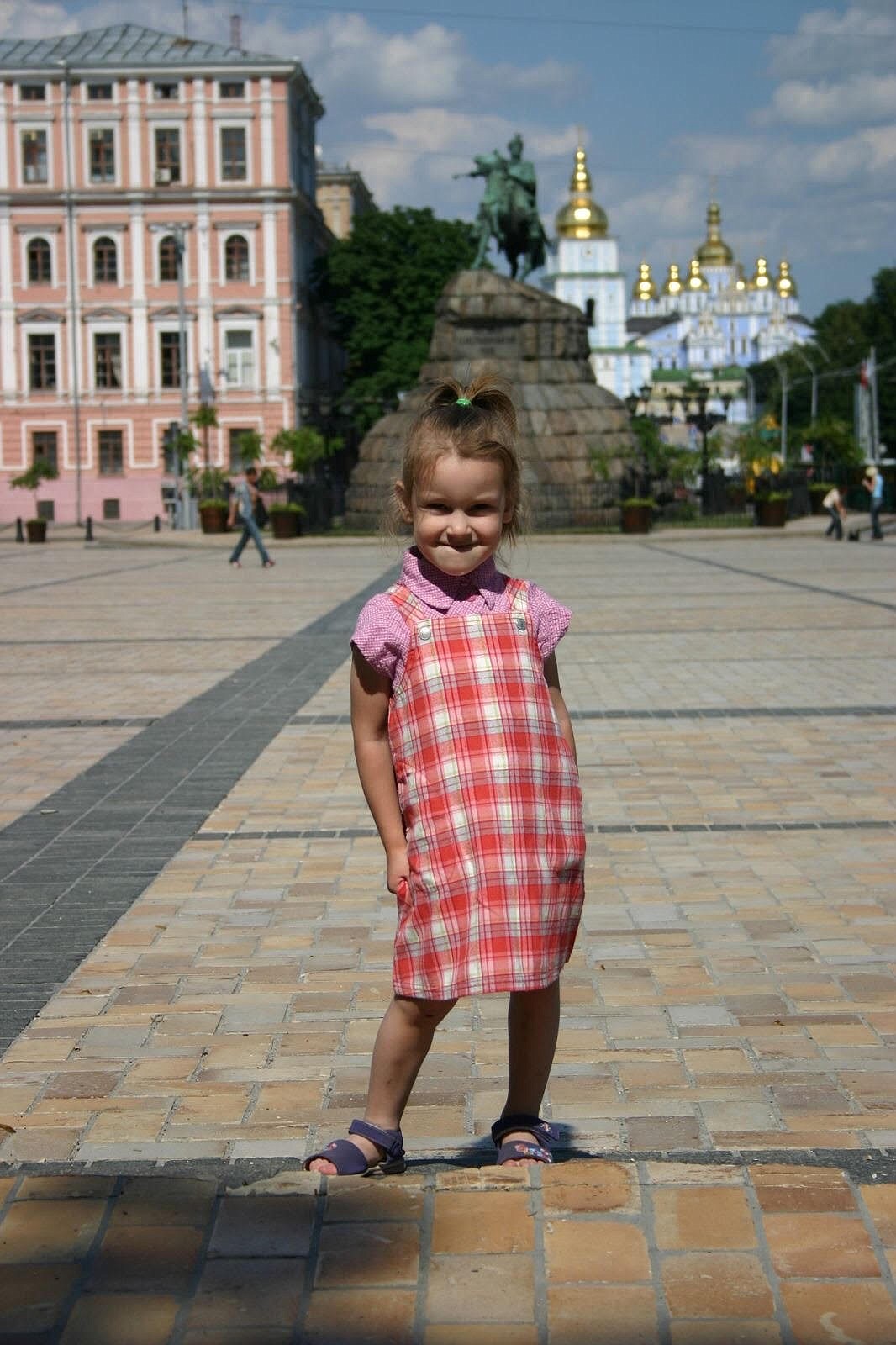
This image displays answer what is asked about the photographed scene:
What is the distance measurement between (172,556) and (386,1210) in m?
31.5

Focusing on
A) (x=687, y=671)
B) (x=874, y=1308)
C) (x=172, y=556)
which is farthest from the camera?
(x=172, y=556)

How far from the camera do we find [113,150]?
208ft

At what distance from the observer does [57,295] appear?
63.6 meters

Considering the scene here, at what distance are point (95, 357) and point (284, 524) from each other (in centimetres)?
2706

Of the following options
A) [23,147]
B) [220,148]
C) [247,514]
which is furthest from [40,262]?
[247,514]

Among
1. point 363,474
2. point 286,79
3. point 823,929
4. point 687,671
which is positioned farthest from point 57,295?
point 823,929

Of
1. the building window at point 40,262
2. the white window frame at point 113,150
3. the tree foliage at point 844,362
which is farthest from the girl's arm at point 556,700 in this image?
the building window at point 40,262

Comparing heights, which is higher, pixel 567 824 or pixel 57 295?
pixel 57 295

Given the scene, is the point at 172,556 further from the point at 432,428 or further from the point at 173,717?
the point at 432,428

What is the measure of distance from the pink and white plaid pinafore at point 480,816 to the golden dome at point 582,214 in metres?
153

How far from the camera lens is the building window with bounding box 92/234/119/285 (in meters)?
63.8

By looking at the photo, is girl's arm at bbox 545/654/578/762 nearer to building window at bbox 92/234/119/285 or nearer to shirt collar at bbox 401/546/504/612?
shirt collar at bbox 401/546/504/612

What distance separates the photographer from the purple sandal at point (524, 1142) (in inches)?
131

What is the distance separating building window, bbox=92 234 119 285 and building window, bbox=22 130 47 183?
2879 mm
